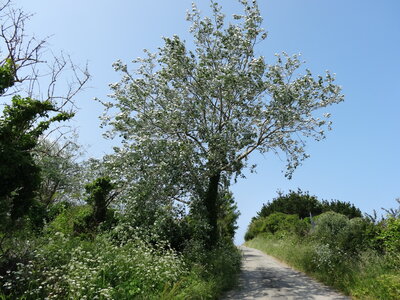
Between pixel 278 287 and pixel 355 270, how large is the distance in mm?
3029

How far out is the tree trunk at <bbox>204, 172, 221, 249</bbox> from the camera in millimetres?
17031

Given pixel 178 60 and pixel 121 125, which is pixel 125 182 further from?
pixel 178 60

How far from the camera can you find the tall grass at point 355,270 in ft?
29.5

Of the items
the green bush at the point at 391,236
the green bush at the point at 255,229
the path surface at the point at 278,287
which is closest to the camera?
the green bush at the point at 391,236

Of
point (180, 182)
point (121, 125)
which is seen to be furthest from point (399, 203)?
point (121, 125)

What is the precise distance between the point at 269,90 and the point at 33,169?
38.1 ft

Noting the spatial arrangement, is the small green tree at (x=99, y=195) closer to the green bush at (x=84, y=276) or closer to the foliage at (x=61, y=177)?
the green bush at (x=84, y=276)

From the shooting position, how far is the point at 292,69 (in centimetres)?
1728

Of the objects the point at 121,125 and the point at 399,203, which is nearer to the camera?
the point at 399,203

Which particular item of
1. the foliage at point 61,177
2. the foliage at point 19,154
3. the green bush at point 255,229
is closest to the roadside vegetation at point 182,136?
the foliage at point 19,154

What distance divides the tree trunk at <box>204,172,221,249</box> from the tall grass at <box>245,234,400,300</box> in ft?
15.3

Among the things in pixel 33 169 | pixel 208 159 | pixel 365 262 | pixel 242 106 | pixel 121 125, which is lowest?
pixel 365 262

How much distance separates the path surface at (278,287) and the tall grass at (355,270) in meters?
0.45

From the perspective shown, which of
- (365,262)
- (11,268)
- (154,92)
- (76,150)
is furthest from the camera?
(76,150)
